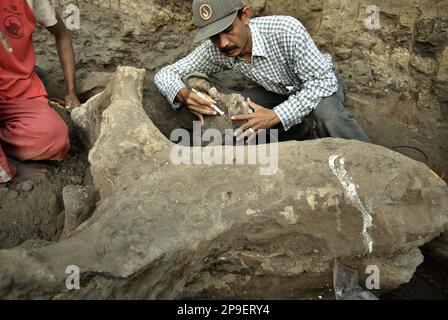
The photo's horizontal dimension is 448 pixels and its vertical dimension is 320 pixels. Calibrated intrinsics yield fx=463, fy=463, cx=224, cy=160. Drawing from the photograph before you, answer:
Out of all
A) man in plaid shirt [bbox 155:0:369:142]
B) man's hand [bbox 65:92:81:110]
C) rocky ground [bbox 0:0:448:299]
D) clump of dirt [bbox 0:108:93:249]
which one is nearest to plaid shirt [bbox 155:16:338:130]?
man in plaid shirt [bbox 155:0:369:142]

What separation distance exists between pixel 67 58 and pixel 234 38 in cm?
101

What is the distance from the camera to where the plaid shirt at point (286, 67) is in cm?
218

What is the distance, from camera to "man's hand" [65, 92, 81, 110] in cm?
255

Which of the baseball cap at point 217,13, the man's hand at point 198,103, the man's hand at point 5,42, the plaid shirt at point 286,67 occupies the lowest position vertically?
the man's hand at point 198,103

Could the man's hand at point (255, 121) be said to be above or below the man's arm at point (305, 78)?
below

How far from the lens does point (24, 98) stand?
2352 millimetres

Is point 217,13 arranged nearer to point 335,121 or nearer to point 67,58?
point 335,121

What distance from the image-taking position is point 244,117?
2.15 m

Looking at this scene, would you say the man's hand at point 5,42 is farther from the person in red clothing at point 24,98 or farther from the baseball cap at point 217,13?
the baseball cap at point 217,13

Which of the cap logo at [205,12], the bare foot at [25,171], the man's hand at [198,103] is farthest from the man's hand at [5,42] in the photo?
the cap logo at [205,12]

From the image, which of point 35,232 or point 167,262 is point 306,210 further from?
point 35,232

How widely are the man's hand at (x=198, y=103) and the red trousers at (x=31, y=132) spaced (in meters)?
0.62

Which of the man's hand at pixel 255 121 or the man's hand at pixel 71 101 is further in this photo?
the man's hand at pixel 71 101

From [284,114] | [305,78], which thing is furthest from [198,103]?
[305,78]
